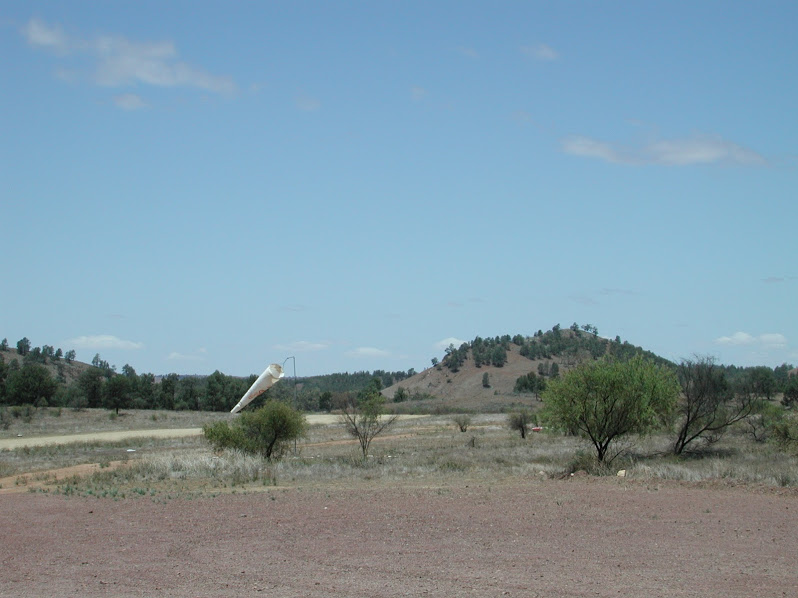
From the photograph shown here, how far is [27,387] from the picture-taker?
91.0m

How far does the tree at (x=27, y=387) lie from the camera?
90500 millimetres

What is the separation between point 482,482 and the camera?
2191 centimetres

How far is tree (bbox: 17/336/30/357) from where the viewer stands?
155 meters

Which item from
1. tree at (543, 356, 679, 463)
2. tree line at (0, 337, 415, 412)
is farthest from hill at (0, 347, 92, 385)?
tree at (543, 356, 679, 463)

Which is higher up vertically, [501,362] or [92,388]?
[501,362]

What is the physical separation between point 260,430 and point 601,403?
47.0 feet

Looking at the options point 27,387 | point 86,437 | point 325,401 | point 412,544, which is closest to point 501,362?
point 325,401

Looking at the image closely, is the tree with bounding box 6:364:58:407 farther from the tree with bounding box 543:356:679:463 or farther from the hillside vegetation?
the tree with bounding box 543:356:679:463

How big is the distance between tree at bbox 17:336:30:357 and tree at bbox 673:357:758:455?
14579cm

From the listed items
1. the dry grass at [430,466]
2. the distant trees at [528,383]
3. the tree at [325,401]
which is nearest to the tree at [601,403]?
the dry grass at [430,466]

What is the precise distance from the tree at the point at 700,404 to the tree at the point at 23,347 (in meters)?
146

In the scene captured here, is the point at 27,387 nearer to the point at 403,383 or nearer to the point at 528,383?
the point at 528,383

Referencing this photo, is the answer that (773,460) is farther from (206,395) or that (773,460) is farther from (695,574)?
(206,395)

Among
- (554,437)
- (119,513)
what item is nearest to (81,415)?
(554,437)
